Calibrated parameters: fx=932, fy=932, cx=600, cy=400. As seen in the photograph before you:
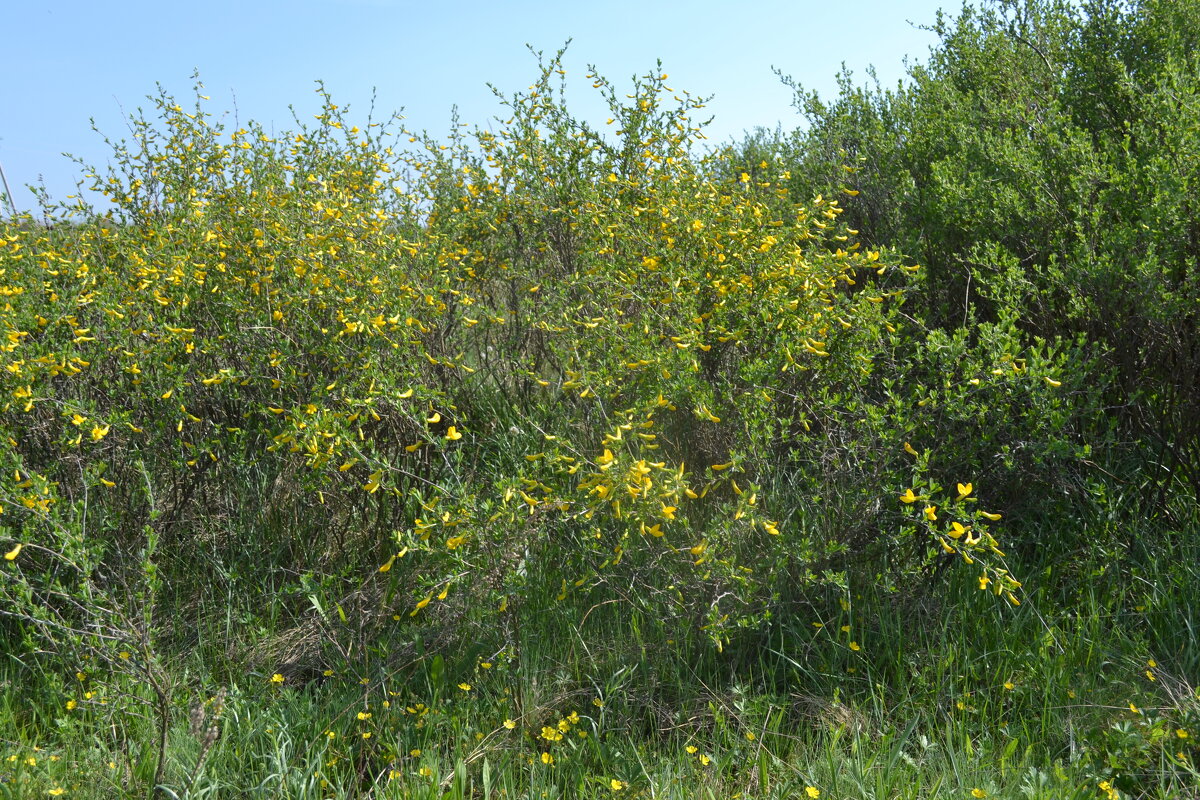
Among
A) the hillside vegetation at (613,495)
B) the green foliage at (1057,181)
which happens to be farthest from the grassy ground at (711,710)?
the green foliage at (1057,181)

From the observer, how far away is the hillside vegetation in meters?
2.62

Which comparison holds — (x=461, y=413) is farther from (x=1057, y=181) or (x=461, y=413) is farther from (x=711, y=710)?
(x=1057, y=181)

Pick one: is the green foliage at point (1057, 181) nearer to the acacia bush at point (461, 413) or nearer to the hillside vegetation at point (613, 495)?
the hillside vegetation at point (613, 495)

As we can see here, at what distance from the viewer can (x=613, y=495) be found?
2.58 m

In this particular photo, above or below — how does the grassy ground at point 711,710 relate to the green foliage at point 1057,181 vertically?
below

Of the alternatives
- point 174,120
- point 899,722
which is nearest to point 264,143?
point 174,120

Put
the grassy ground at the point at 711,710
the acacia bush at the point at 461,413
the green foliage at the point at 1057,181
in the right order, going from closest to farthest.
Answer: the grassy ground at the point at 711,710 → the acacia bush at the point at 461,413 → the green foliage at the point at 1057,181

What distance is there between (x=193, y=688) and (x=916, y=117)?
433cm

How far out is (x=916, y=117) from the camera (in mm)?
4965

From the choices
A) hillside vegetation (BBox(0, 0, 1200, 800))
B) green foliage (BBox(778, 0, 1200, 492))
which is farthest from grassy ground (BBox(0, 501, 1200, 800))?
green foliage (BBox(778, 0, 1200, 492))

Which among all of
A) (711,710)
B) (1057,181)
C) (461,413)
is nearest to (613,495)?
(711,710)

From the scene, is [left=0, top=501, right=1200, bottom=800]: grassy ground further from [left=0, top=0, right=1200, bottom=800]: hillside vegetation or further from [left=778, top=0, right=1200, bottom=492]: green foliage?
[left=778, top=0, right=1200, bottom=492]: green foliage

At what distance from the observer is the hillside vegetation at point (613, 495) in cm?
262

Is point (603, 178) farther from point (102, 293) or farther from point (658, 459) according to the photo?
point (102, 293)
